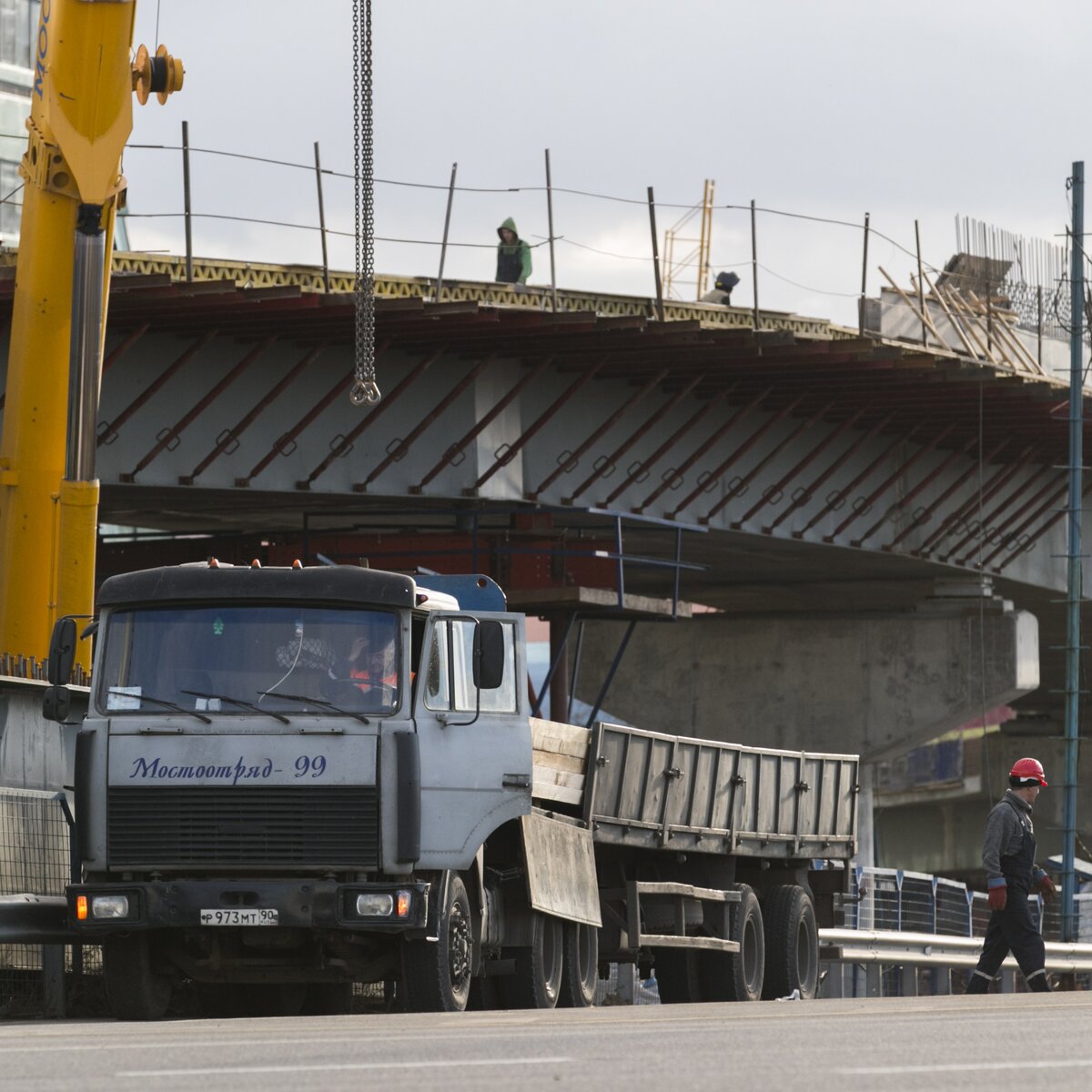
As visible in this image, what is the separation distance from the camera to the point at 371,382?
2294 cm

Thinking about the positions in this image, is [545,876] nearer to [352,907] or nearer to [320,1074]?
[352,907]

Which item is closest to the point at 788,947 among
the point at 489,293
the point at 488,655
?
the point at 488,655

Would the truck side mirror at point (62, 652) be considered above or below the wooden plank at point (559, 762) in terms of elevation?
above

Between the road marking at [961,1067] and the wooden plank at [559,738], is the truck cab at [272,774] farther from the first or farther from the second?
the road marking at [961,1067]

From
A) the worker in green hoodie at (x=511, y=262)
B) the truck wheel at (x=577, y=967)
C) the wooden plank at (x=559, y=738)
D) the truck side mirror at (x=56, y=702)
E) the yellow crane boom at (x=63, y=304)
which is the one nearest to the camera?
the truck side mirror at (x=56, y=702)

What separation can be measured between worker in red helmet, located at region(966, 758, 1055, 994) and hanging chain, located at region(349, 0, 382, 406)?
7.05 m

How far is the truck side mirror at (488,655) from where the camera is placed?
14.7 m

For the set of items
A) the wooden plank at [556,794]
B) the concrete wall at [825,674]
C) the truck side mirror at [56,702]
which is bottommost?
the wooden plank at [556,794]

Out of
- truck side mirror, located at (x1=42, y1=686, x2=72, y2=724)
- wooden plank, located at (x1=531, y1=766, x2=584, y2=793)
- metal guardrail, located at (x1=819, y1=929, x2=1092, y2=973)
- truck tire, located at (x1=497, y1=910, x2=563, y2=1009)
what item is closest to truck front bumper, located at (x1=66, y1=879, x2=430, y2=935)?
truck side mirror, located at (x1=42, y1=686, x2=72, y2=724)

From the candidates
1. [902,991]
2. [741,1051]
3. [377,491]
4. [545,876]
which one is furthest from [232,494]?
[741,1051]

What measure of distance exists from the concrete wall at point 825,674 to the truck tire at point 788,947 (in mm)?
21820

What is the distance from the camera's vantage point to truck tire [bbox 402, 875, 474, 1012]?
47.4 feet

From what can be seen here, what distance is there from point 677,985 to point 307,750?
6579 millimetres

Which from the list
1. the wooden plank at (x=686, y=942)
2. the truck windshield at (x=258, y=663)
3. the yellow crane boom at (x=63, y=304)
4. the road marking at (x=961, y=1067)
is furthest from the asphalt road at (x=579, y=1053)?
the yellow crane boom at (x=63, y=304)
